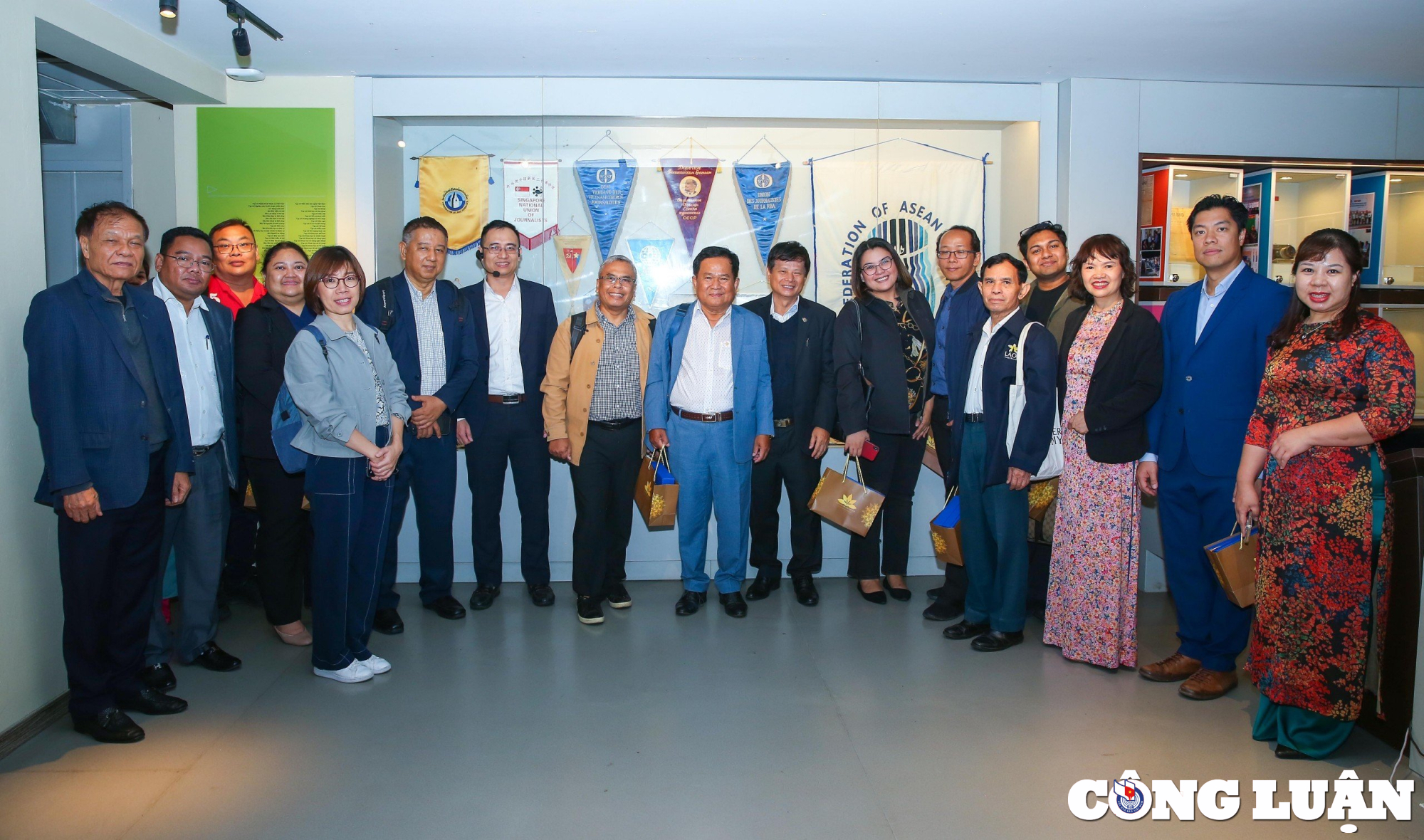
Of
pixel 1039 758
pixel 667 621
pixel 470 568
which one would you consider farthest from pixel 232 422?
pixel 1039 758

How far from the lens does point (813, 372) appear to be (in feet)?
13.7

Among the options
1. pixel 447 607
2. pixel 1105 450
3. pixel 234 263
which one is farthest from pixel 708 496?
pixel 234 263

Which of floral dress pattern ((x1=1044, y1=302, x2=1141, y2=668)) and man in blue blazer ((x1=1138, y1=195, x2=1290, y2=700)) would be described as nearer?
man in blue blazer ((x1=1138, y1=195, x2=1290, y2=700))

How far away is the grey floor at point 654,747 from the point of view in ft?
7.96

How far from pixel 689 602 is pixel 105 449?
2.39m

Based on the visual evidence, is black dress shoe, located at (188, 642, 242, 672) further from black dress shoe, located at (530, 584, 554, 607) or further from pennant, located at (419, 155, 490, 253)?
pennant, located at (419, 155, 490, 253)

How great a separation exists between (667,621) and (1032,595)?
67.6 inches

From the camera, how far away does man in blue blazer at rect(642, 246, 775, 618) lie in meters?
4.00

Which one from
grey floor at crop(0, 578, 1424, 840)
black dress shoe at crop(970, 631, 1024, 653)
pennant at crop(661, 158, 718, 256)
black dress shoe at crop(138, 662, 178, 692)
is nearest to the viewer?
grey floor at crop(0, 578, 1424, 840)

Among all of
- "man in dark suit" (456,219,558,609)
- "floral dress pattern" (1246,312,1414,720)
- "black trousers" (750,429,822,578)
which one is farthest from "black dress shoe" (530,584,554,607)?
"floral dress pattern" (1246,312,1414,720)

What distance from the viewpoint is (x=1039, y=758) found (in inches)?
109

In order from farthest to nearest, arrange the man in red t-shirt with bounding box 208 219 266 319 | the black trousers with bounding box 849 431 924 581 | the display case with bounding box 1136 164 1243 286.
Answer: the display case with bounding box 1136 164 1243 286 → the black trousers with bounding box 849 431 924 581 → the man in red t-shirt with bounding box 208 219 266 319

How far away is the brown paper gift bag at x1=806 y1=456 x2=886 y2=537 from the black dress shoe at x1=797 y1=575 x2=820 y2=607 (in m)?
0.46

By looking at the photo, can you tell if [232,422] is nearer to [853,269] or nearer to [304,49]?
[304,49]
